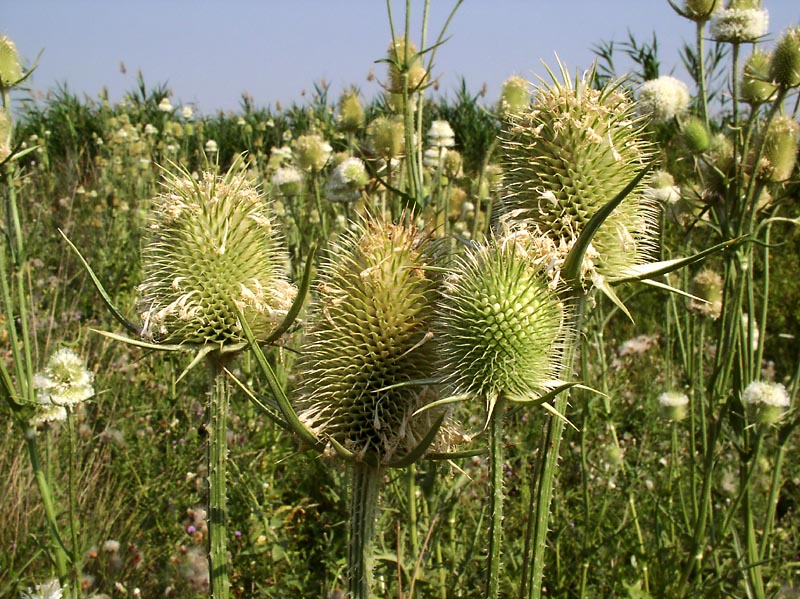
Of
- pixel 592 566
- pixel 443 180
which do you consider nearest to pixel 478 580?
pixel 592 566

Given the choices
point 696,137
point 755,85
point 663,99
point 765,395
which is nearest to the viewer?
point 765,395

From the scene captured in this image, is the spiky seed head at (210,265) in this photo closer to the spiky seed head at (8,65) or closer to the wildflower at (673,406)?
the spiky seed head at (8,65)

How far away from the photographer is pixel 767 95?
3.19 m

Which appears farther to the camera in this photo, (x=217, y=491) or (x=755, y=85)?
(x=755, y=85)

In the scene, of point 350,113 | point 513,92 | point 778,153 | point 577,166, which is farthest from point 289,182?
point 577,166

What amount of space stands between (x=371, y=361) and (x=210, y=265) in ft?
1.60

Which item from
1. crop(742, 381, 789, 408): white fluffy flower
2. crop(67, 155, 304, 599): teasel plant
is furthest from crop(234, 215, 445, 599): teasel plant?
crop(742, 381, 789, 408): white fluffy flower

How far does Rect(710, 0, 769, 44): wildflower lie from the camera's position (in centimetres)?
319

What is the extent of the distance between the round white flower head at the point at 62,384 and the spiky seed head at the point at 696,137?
265 centimetres

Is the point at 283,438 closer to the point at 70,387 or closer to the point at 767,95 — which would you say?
the point at 70,387

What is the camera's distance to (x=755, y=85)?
3.19 meters

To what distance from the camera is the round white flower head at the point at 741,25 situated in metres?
3.19

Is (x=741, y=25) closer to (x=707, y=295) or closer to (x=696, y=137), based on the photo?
(x=696, y=137)

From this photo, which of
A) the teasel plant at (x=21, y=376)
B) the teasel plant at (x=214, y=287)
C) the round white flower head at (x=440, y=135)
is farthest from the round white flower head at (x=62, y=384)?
the round white flower head at (x=440, y=135)
